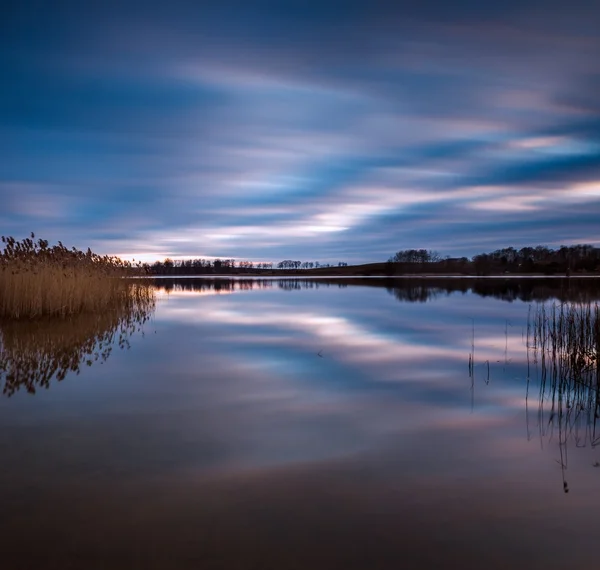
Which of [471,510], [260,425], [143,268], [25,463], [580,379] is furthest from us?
[143,268]

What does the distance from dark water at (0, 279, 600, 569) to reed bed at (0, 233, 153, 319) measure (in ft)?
16.9

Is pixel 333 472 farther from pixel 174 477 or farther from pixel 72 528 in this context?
pixel 72 528

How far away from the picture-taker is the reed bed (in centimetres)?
1213

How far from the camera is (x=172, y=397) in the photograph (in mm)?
5746

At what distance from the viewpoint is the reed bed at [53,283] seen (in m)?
12.1

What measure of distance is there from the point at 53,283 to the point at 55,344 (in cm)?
474

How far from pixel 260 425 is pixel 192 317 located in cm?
1115

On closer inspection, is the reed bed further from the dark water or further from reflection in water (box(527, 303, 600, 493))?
reflection in water (box(527, 303, 600, 493))

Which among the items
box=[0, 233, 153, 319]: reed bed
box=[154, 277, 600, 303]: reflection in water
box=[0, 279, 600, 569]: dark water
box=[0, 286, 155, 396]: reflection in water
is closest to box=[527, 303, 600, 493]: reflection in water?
box=[0, 279, 600, 569]: dark water

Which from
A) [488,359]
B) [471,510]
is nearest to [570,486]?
[471,510]

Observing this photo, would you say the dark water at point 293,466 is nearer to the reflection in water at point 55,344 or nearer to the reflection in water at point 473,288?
the reflection in water at point 55,344

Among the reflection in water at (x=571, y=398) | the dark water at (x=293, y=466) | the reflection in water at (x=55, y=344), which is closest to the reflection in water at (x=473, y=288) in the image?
the reflection in water at (x=571, y=398)

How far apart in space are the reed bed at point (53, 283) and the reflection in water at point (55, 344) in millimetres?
517

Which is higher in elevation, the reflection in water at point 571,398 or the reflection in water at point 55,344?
the reflection in water at point 55,344
